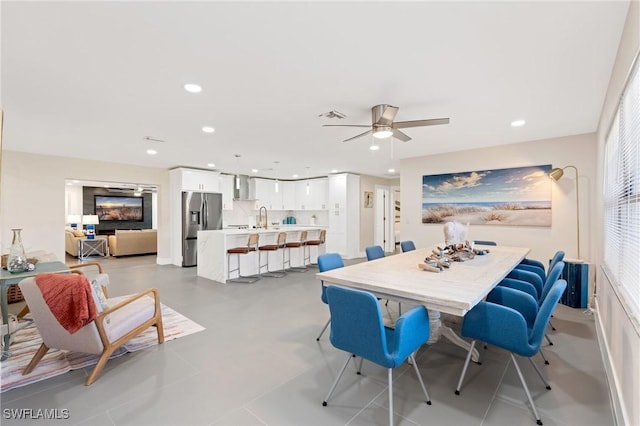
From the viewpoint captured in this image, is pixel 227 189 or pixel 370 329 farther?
pixel 227 189

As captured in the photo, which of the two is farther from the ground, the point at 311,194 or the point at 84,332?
the point at 311,194

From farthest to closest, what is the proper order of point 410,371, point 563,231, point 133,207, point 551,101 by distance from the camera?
point 133,207 < point 563,231 < point 551,101 < point 410,371

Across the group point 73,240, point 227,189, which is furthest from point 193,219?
point 73,240

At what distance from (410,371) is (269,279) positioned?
3658mm

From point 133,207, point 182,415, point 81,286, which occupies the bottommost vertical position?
point 182,415

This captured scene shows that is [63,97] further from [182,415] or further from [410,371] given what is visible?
[410,371]

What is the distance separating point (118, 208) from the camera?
11.5m

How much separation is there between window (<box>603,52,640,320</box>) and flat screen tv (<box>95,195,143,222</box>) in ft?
44.6

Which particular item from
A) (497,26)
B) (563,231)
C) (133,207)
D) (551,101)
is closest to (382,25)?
(497,26)

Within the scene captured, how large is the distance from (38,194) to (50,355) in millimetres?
4332

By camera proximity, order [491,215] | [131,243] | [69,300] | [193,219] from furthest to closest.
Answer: [131,243], [193,219], [491,215], [69,300]

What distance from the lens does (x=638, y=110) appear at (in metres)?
1.52

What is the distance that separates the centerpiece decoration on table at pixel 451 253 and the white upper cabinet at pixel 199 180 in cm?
591

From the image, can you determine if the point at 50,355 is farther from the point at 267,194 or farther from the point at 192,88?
the point at 267,194
